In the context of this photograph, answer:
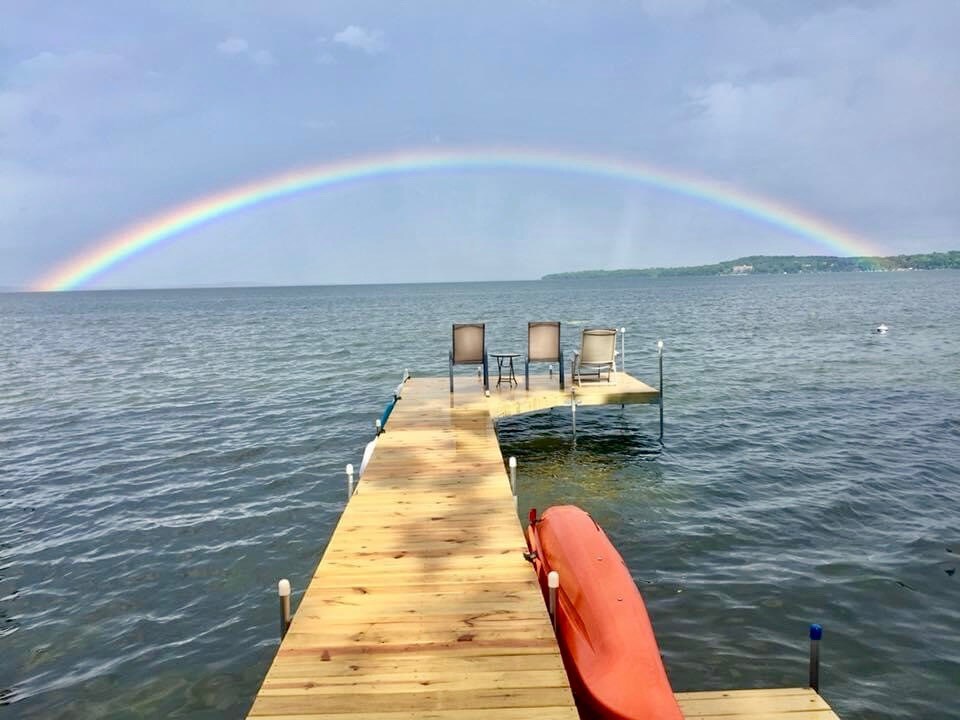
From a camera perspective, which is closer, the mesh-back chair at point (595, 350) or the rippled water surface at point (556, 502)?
the rippled water surface at point (556, 502)

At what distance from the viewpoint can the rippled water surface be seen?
6.91m

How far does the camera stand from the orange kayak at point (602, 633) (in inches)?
185

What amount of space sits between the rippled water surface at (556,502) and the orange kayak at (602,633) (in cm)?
178

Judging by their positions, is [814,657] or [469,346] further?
[469,346]

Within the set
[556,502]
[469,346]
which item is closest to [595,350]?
[469,346]

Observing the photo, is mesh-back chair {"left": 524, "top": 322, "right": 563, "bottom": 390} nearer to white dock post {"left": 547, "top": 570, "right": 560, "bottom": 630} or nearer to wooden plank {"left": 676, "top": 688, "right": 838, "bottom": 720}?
white dock post {"left": 547, "top": 570, "right": 560, "bottom": 630}

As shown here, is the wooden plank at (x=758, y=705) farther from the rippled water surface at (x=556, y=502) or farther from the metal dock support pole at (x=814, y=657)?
the rippled water surface at (x=556, y=502)

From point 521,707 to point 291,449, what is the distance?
12617 millimetres

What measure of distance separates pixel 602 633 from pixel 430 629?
57.7 inches

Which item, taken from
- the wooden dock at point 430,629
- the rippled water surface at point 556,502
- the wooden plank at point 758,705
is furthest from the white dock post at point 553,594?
the rippled water surface at point 556,502

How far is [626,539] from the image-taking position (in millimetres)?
10000

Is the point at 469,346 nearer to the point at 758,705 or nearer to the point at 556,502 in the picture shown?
the point at 556,502

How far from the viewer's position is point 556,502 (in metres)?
11.7

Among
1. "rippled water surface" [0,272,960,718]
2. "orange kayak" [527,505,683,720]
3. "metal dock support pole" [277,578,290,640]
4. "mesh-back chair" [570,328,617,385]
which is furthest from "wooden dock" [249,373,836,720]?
"mesh-back chair" [570,328,617,385]
